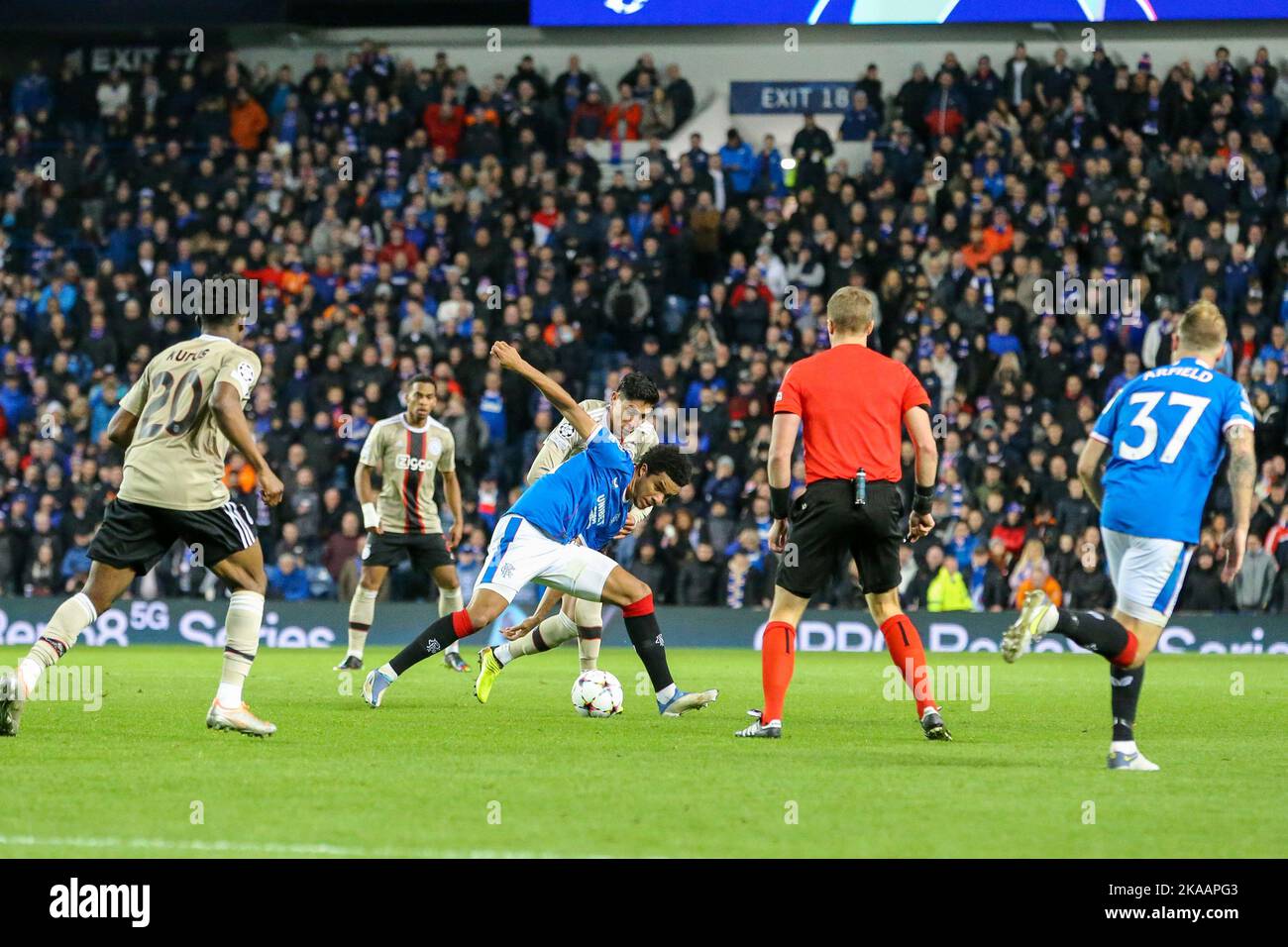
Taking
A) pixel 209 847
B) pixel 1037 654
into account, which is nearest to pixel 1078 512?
pixel 1037 654

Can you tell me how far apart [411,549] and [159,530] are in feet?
20.5

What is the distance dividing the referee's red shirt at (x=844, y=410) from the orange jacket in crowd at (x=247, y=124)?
21022 millimetres

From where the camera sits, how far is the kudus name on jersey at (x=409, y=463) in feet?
51.6

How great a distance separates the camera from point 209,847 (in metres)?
6.23

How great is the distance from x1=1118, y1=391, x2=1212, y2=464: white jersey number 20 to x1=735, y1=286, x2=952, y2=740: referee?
130cm

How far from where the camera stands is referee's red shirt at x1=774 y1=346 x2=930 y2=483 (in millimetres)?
9789

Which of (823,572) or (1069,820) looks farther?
(823,572)

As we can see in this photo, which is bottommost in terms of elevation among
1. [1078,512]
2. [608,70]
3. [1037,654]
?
[1037,654]

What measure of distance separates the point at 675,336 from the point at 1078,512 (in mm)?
6532

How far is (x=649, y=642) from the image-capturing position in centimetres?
1084

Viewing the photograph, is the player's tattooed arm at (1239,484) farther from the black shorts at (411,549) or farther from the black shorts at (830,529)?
the black shorts at (411,549)

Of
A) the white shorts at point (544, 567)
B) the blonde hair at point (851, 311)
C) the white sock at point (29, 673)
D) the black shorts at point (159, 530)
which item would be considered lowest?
the white sock at point (29, 673)

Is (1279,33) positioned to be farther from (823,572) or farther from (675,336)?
(823,572)
